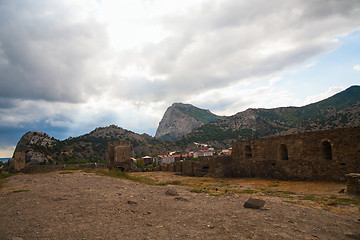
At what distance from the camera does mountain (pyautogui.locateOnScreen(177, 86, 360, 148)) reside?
88.5m

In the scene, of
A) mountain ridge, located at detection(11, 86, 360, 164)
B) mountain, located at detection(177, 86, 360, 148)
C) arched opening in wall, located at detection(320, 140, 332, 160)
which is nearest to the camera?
arched opening in wall, located at detection(320, 140, 332, 160)

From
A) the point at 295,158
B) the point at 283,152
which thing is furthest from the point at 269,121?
the point at 295,158

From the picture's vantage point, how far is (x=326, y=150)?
13914 mm

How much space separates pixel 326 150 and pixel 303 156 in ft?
4.74

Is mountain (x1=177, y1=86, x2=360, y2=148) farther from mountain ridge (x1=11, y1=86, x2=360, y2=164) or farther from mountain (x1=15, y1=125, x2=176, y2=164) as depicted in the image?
mountain (x1=15, y1=125, x2=176, y2=164)

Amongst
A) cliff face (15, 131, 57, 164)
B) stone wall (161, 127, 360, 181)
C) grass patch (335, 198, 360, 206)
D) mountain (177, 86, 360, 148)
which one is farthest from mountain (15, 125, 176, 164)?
grass patch (335, 198, 360, 206)

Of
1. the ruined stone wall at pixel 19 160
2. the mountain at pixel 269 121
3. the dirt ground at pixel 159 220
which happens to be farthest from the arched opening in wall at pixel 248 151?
the mountain at pixel 269 121

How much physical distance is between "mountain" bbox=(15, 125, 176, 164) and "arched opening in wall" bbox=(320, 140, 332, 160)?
50.8 m

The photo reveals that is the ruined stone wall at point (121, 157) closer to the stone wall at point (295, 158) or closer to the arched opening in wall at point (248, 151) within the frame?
the stone wall at point (295, 158)

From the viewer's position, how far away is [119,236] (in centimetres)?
387

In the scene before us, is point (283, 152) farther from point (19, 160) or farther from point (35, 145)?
point (35, 145)

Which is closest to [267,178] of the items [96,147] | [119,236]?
[119,236]

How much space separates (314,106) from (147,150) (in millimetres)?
88341

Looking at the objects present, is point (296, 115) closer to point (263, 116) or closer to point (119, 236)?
point (263, 116)
